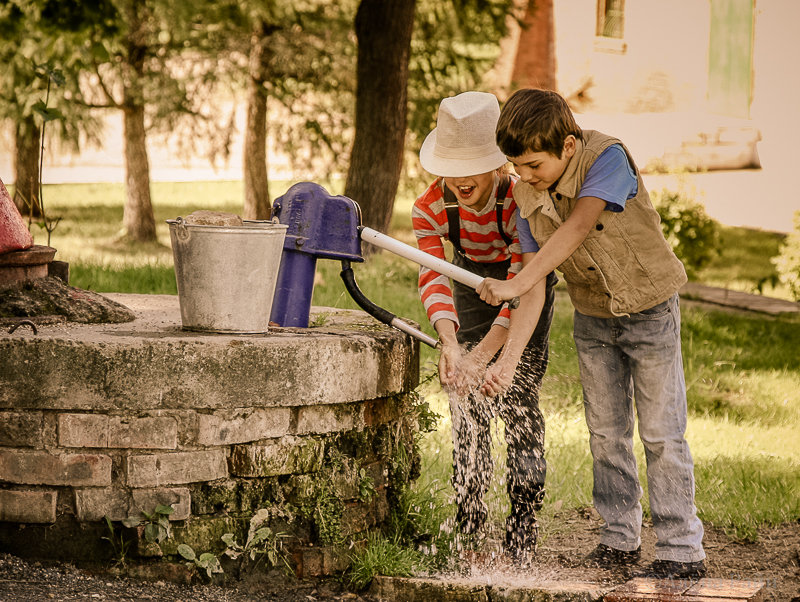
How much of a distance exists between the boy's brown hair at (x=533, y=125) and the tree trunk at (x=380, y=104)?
6.06m

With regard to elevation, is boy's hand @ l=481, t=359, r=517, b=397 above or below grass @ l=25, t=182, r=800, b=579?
above

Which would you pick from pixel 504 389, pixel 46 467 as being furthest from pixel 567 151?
pixel 46 467

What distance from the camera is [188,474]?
318cm

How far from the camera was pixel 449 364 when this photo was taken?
3.52m

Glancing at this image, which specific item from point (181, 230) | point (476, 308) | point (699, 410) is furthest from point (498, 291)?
point (699, 410)

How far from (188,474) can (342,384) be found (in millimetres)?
582

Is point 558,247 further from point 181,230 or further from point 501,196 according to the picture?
point 181,230

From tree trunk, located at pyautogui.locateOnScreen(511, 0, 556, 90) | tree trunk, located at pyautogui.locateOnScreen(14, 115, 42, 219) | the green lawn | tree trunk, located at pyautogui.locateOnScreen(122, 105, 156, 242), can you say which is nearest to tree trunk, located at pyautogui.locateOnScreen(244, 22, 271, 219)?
tree trunk, located at pyautogui.locateOnScreen(122, 105, 156, 242)

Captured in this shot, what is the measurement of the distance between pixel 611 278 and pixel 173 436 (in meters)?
1.52

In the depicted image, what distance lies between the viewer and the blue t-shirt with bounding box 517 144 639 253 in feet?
10.3

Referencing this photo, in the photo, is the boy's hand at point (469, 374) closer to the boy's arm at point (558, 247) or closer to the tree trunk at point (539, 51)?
the boy's arm at point (558, 247)

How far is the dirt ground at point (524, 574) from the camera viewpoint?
9.97 feet

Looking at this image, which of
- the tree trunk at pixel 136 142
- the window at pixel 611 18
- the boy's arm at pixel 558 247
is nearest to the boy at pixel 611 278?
the boy's arm at pixel 558 247

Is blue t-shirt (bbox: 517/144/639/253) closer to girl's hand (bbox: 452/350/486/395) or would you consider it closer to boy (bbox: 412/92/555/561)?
boy (bbox: 412/92/555/561)
